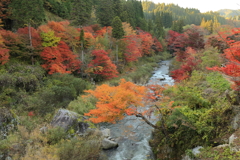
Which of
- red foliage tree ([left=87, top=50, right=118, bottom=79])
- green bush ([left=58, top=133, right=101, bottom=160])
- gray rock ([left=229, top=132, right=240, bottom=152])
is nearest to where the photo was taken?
gray rock ([left=229, top=132, right=240, bottom=152])

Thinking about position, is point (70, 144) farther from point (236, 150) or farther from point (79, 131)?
point (236, 150)

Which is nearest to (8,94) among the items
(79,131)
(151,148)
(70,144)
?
(79,131)

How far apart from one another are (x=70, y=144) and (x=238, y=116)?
27.2 feet

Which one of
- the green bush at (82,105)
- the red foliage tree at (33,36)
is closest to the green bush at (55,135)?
the green bush at (82,105)

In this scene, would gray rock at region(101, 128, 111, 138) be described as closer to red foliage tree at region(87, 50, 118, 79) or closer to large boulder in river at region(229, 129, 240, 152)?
large boulder in river at region(229, 129, 240, 152)

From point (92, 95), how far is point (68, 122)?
6061mm

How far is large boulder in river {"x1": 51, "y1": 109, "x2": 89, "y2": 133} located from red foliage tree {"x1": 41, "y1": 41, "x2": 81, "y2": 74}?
8750mm

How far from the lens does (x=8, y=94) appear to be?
14.7 metres

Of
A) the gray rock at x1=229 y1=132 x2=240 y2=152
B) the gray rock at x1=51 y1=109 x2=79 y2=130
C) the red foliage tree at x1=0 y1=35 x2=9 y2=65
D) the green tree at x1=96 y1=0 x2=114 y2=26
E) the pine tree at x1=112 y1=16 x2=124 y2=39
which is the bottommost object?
the gray rock at x1=51 y1=109 x2=79 y2=130

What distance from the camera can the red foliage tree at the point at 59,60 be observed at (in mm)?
19078

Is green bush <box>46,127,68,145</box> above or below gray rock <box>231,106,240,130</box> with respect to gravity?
below

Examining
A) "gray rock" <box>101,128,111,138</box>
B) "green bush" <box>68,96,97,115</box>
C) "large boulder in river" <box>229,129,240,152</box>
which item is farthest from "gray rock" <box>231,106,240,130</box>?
"green bush" <box>68,96,97,115</box>

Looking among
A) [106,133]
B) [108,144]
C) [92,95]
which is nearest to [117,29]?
[92,95]

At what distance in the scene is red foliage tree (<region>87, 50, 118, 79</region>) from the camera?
22264 mm
